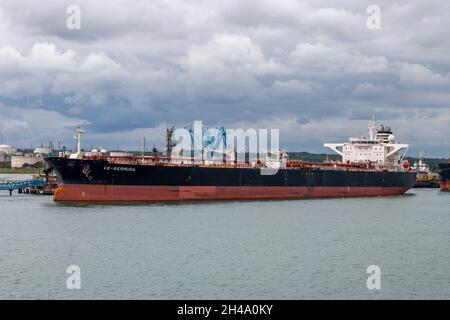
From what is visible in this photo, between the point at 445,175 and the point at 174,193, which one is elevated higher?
the point at 445,175

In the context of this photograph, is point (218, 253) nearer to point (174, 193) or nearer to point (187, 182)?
point (174, 193)

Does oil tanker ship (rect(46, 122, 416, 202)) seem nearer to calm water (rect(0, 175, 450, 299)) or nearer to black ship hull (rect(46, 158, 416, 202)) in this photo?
black ship hull (rect(46, 158, 416, 202))

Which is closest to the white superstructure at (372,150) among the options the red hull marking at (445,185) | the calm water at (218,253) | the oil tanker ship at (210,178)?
the oil tanker ship at (210,178)

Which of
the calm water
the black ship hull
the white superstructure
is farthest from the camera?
the white superstructure

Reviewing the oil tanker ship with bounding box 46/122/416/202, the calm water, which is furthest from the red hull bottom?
the calm water

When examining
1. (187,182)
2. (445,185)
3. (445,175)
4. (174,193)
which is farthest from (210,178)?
(445,185)

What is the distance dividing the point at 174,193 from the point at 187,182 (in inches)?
51.4

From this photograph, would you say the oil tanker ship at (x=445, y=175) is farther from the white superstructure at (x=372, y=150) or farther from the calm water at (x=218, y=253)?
the calm water at (x=218, y=253)

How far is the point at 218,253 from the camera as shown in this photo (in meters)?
23.6

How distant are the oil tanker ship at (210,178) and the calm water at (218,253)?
107 inches

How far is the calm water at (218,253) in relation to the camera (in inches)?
726

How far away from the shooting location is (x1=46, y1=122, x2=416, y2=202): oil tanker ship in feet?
133

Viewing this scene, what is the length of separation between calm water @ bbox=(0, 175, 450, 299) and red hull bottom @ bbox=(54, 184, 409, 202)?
2.21 m
